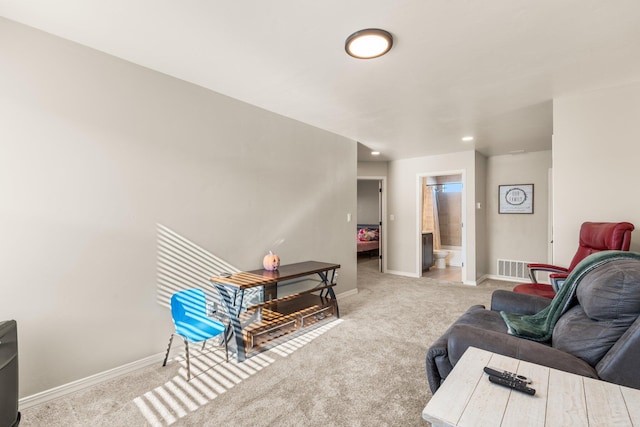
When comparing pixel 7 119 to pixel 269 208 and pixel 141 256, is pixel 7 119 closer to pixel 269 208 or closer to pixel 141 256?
pixel 141 256

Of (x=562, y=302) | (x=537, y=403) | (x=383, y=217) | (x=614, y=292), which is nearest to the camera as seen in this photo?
(x=537, y=403)

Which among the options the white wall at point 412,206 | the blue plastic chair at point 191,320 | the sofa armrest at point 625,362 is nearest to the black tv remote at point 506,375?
the sofa armrest at point 625,362

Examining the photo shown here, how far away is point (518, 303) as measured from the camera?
2.37 m

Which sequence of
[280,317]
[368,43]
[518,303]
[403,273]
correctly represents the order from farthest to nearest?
1. [403,273]
2. [280,317]
3. [518,303]
4. [368,43]

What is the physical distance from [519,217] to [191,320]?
233 inches

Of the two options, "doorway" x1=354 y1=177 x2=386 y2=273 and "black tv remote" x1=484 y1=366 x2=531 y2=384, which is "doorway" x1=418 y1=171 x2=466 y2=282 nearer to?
"doorway" x1=354 y1=177 x2=386 y2=273

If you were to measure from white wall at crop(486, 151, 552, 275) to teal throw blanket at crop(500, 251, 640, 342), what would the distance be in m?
4.30

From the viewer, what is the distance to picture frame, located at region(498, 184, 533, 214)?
561cm

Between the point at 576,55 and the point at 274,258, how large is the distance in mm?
3049

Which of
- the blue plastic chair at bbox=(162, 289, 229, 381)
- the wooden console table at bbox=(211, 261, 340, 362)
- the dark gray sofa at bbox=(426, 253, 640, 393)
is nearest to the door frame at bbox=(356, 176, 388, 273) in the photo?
the wooden console table at bbox=(211, 261, 340, 362)

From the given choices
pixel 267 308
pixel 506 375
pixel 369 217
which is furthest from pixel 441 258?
pixel 506 375

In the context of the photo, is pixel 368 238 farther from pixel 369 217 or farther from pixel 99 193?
pixel 99 193

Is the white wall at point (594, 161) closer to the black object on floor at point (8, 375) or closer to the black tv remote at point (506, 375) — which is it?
the black tv remote at point (506, 375)

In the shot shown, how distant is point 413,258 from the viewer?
6.13 metres
